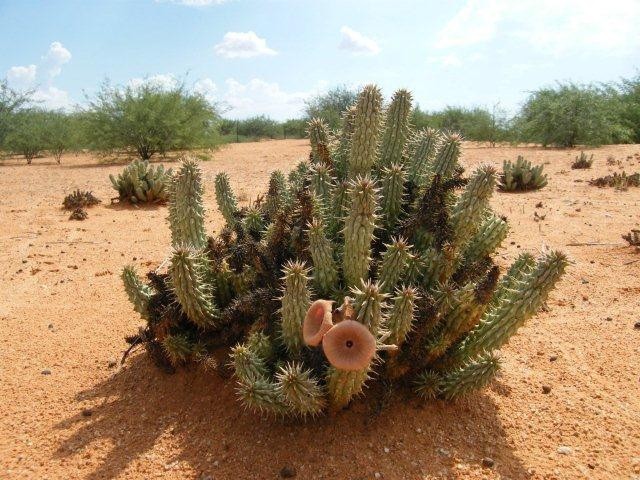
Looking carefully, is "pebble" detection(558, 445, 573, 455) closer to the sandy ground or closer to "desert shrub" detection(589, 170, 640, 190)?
the sandy ground

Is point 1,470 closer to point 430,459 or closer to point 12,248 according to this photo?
point 430,459

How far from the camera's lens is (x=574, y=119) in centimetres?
1842

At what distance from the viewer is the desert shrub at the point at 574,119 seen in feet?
60.2

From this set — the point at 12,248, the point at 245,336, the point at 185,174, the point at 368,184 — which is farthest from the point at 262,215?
the point at 12,248

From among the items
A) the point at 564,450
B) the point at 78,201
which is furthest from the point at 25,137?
the point at 564,450

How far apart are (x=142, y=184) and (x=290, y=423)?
6.87m

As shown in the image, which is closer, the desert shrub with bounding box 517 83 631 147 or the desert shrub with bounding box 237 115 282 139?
the desert shrub with bounding box 517 83 631 147

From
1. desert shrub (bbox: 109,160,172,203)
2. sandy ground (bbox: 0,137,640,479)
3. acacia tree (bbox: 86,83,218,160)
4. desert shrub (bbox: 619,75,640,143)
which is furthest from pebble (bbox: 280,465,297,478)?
desert shrub (bbox: 619,75,640,143)

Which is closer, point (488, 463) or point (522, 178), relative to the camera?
point (488, 463)

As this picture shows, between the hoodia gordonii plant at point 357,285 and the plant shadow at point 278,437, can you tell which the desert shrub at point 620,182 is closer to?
the hoodia gordonii plant at point 357,285

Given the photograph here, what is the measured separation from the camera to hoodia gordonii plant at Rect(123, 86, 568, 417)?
236 centimetres

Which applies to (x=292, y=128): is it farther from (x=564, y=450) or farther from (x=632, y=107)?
(x=564, y=450)

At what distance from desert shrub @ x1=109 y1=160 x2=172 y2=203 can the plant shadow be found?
608 centimetres

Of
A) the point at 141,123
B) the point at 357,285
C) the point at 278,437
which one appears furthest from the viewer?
the point at 141,123
